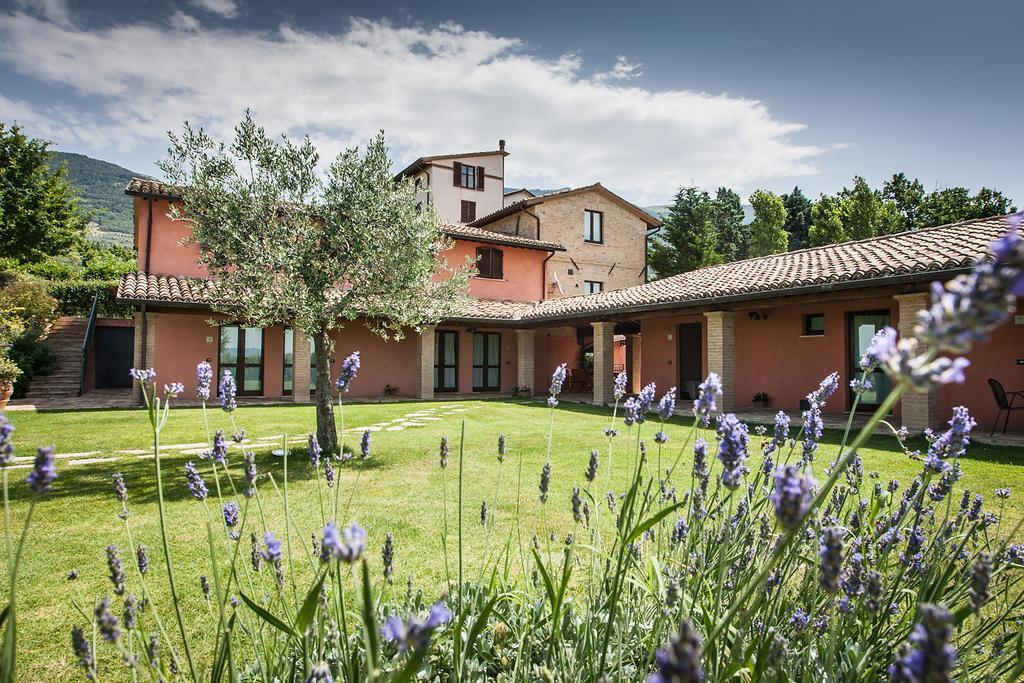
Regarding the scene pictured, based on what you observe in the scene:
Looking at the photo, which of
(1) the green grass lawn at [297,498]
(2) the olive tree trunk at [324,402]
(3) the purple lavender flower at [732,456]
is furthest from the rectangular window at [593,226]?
(3) the purple lavender flower at [732,456]

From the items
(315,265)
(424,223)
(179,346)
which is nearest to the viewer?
(315,265)

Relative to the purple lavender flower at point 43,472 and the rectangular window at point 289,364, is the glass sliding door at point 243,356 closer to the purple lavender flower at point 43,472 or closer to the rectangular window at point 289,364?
the rectangular window at point 289,364

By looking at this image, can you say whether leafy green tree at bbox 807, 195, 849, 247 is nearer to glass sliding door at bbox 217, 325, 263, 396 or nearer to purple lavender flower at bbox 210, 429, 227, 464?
glass sliding door at bbox 217, 325, 263, 396

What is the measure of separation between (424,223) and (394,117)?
185cm

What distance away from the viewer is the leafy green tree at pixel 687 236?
2970 centimetres

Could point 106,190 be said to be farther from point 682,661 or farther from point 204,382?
point 682,661

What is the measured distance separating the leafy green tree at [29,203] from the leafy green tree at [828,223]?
40.3 m

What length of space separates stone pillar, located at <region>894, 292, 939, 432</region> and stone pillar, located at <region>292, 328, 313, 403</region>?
14431 millimetres

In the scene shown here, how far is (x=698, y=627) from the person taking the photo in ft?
5.85

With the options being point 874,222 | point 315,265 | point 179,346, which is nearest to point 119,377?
point 179,346

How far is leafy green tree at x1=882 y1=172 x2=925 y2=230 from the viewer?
32250 millimetres

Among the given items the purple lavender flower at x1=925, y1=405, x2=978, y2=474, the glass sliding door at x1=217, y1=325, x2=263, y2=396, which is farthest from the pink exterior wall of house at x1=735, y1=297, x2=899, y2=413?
the glass sliding door at x1=217, y1=325, x2=263, y2=396

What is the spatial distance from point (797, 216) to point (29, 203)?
46604 mm

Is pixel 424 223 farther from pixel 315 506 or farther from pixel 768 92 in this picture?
pixel 768 92
